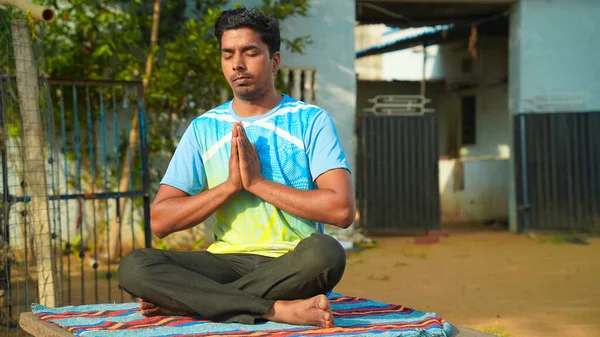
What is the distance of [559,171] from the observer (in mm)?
10977

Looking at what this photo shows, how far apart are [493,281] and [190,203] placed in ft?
16.0

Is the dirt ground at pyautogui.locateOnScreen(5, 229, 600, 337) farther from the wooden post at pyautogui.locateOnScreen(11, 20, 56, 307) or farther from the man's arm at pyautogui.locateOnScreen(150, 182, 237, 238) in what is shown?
the man's arm at pyautogui.locateOnScreen(150, 182, 237, 238)

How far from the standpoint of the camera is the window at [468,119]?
17.0 m

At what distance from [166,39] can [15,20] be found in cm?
473

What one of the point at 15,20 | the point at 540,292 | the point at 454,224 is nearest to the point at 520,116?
the point at 454,224

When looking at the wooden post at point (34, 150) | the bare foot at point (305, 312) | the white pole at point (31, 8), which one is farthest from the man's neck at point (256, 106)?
the wooden post at point (34, 150)

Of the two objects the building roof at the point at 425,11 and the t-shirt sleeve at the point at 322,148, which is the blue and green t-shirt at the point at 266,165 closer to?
the t-shirt sleeve at the point at 322,148

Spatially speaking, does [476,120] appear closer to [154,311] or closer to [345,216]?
[345,216]

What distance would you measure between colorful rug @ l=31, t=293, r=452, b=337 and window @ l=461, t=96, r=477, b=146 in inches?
562

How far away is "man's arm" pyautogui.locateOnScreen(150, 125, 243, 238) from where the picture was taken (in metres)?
2.85

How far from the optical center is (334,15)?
10.2 metres

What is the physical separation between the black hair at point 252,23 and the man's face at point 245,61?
2 centimetres

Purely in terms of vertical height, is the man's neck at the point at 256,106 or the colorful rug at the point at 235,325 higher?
the man's neck at the point at 256,106

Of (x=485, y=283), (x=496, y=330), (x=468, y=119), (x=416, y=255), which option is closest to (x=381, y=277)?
(x=485, y=283)
